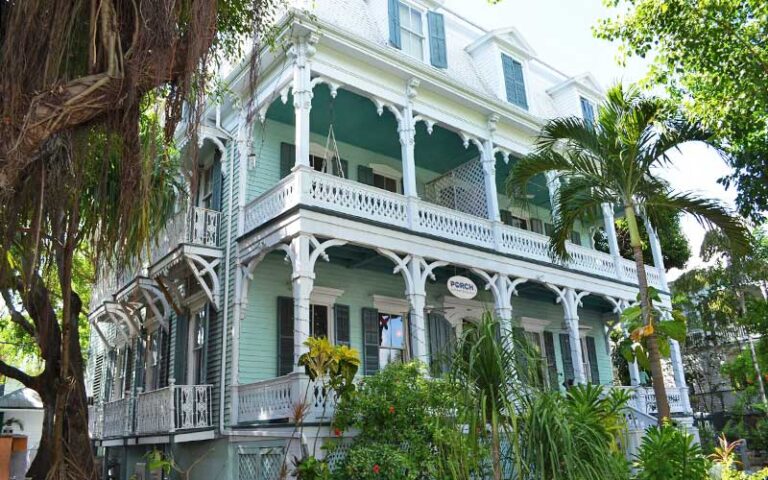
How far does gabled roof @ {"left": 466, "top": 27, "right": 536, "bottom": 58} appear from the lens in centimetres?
1731

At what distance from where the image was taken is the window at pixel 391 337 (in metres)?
14.0

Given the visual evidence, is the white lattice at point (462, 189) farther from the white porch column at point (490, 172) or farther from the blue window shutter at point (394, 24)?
the blue window shutter at point (394, 24)

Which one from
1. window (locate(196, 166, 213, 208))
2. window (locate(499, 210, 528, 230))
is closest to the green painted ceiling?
window (locate(499, 210, 528, 230))

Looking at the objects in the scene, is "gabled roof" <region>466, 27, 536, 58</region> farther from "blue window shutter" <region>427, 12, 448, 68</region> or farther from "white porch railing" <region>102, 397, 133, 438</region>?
"white porch railing" <region>102, 397, 133, 438</region>

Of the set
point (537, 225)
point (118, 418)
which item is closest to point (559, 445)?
point (118, 418)

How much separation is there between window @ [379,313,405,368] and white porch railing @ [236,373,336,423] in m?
3.58

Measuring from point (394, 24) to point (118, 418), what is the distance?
11642mm

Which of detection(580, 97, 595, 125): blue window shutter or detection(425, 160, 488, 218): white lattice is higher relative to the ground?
detection(580, 97, 595, 125): blue window shutter

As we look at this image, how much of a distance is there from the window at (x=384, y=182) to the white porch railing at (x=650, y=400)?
26.3ft

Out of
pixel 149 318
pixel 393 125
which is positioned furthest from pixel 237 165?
pixel 149 318

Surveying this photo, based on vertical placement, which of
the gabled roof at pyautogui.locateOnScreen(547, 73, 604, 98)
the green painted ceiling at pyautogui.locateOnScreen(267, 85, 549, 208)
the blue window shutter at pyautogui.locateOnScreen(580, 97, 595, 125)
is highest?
the gabled roof at pyautogui.locateOnScreen(547, 73, 604, 98)

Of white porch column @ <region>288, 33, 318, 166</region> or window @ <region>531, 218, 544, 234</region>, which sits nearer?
white porch column @ <region>288, 33, 318, 166</region>

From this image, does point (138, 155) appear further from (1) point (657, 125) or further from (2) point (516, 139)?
(2) point (516, 139)

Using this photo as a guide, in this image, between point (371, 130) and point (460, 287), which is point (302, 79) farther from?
point (460, 287)
